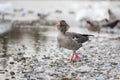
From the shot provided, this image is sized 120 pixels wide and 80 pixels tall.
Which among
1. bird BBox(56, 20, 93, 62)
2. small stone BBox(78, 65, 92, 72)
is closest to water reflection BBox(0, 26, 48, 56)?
bird BBox(56, 20, 93, 62)

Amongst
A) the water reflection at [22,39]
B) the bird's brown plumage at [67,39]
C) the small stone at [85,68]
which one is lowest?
the small stone at [85,68]

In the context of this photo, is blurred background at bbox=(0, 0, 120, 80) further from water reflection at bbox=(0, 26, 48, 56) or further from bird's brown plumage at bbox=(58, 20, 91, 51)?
bird's brown plumage at bbox=(58, 20, 91, 51)

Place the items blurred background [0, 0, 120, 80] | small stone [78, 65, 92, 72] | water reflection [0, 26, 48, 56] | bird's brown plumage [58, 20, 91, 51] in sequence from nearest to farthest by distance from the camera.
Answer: small stone [78, 65, 92, 72] < bird's brown plumage [58, 20, 91, 51] < blurred background [0, 0, 120, 80] < water reflection [0, 26, 48, 56]

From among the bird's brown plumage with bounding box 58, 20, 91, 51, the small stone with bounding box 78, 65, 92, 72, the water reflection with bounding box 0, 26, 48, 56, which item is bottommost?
the small stone with bounding box 78, 65, 92, 72

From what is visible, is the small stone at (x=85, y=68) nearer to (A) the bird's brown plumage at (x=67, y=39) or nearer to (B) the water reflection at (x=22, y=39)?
(A) the bird's brown plumage at (x=67, y=39)

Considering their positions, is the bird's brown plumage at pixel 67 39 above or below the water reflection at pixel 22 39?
above

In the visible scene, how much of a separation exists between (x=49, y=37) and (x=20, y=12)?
10.5 meters

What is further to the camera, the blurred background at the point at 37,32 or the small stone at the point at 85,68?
Result: the blurred background at the point at 37,32

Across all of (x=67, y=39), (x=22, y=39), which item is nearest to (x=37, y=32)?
(x=22, y=39)

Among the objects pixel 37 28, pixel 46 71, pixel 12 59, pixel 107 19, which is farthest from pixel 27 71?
pixel 107 19

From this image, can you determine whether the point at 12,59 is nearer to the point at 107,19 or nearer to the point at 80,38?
the point at 80,38

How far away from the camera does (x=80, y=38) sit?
1302 cm

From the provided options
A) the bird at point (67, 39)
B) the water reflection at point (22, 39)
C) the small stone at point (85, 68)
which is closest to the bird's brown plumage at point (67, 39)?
the bird at point (67, 39)

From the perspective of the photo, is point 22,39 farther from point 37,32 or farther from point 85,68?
point 85,68
